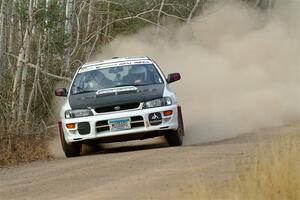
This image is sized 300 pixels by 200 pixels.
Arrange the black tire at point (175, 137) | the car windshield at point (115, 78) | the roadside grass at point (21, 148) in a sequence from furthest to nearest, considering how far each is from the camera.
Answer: the roadside grass at point (21, 148)
the car windshield at point (115, 78)
the black tire at point (175, 137)

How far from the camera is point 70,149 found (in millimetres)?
Answer: 14367

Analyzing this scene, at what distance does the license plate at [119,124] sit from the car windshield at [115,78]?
47.9 inches

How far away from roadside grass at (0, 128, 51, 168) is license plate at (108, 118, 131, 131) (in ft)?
6.19

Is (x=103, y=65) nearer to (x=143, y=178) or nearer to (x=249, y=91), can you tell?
(x=143, y=178)

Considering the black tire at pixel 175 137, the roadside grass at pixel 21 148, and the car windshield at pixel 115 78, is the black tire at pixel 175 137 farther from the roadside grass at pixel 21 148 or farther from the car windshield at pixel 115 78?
the roadside grass at pixel 21 148

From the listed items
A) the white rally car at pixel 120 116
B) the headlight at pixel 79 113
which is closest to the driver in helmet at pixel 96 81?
the white rally car at pixel 120 116

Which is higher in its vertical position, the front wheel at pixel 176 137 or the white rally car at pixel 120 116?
the white rally car at pixel 120 116

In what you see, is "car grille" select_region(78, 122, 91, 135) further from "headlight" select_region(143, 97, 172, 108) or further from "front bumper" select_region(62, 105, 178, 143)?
"headlight" select_region(143, 97, 172, 108)

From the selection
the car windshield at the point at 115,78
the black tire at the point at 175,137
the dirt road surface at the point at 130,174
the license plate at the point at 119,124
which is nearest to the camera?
the dirt road surface at the point at 130,174

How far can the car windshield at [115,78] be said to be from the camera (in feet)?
49.2

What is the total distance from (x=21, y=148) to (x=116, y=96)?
3.17 meters

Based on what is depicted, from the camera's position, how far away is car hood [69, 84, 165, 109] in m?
13.9

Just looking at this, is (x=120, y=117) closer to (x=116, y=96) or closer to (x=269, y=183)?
(x=116, y=96)

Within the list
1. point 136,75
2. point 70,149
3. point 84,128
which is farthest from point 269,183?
point 136,75
